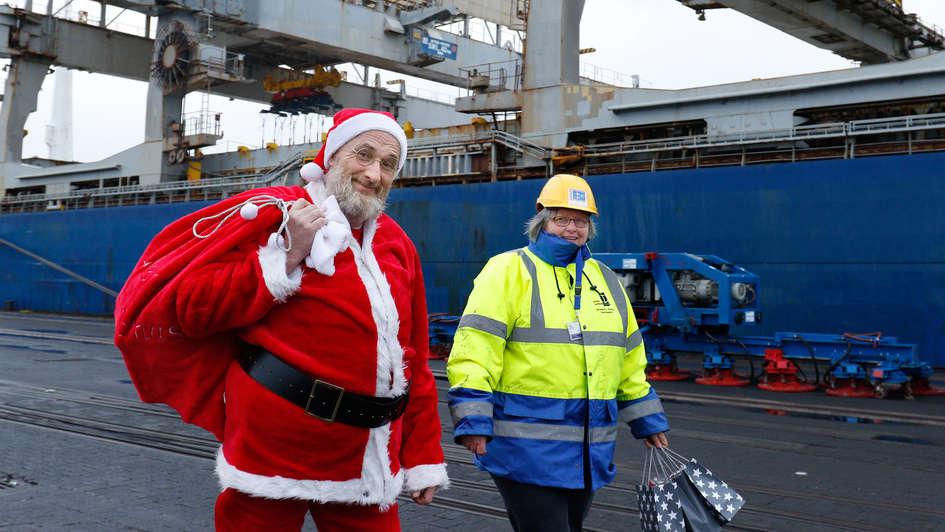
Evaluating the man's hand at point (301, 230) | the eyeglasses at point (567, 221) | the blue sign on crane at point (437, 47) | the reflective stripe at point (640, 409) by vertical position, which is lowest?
the reflective stripe at point (640, 409)

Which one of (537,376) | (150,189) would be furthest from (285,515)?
(150,189)

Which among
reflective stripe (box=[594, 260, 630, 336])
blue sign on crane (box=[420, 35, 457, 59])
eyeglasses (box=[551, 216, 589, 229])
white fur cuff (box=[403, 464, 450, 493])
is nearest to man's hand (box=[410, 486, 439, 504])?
white fur cuff (box=[403, 464, 450, 493])

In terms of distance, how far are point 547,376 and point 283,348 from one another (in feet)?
3.65

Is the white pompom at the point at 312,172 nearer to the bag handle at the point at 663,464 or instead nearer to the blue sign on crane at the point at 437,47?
the bag handle at the point at 663,464

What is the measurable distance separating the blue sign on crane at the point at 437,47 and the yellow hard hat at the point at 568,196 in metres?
27.2

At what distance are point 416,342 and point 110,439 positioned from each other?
17.7 ft

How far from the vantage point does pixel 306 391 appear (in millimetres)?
2014

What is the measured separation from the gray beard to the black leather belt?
441 mm

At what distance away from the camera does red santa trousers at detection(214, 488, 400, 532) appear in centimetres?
206

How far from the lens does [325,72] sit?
30750 millimetres

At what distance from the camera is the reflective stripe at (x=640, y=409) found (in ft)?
10.1

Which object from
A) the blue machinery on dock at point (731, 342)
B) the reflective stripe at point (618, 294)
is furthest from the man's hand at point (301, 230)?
the blue machinery on dock at point (731, 342)

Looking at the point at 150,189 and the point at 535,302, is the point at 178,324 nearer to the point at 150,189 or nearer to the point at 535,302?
the point at 535,302

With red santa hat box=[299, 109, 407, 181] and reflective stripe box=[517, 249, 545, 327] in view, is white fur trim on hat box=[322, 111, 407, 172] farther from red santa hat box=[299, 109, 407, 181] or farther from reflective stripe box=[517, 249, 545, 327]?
reflective stripe box=[517, 249, 545, 327]
